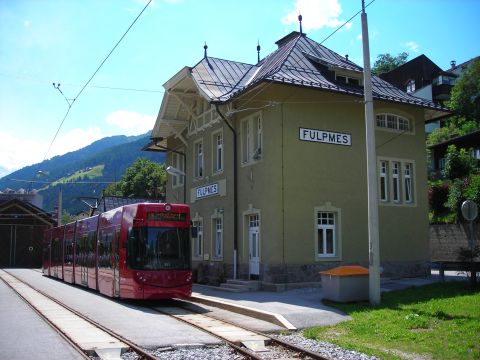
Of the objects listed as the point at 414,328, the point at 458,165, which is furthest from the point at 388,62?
the point at 414,328

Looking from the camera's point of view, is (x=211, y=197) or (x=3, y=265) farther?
(x=3, y=265)

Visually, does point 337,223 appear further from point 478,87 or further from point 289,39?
point 478,87

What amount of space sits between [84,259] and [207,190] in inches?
241

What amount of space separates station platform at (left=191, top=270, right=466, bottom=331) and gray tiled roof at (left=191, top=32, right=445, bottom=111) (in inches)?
286

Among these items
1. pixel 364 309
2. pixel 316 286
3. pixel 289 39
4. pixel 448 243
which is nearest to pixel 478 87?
pixel 448 243

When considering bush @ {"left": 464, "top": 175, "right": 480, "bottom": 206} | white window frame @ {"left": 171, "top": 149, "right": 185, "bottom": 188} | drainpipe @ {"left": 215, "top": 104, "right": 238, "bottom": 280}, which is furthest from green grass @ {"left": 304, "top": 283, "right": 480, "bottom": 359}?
bush @ {"left": 464, "top": 175, "right": 480, "bottom": 206}

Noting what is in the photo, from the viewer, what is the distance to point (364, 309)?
13.2 meters

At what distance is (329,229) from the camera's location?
20438 mm

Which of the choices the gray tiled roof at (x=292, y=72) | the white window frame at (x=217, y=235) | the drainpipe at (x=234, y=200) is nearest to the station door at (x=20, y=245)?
the gray tiled roof at (x=292, y=72)

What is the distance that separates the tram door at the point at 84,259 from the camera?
22.1m

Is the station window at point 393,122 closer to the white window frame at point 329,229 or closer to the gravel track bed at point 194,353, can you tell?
the white window frame at point 329,229

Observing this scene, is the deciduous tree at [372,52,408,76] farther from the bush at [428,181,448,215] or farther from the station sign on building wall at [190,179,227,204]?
the station sign on building wall at [190,179,227,204]

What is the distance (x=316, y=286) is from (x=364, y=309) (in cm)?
594

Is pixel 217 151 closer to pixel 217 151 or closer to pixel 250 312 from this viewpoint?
pixel 217 151
